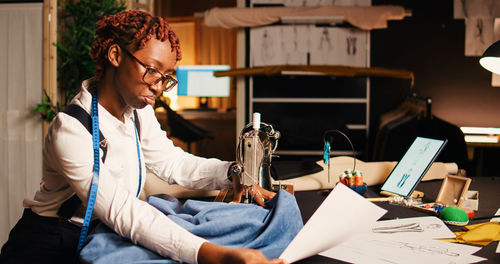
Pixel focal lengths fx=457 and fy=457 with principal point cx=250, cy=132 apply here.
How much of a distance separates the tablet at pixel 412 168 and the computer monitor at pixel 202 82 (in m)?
5.12

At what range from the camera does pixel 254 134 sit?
1644 mm

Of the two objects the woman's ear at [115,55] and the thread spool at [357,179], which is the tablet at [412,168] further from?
the woman's ear at [115,55]

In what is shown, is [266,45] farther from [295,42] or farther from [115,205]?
[115,205]

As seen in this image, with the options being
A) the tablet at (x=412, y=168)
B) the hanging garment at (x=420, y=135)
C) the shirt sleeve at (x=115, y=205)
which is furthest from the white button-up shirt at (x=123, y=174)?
the hanging garment at (x=420, y=135)

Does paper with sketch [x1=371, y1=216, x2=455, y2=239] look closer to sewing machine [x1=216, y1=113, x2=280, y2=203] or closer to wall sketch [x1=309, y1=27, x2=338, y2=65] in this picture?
sewing machine [x1=216, y1=113, x2=280, y2=203]

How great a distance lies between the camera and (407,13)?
4.93 m

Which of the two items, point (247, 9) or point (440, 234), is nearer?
point (440, 234)

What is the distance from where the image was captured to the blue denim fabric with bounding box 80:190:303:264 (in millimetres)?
1087

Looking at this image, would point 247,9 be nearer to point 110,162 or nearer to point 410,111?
point 410,111

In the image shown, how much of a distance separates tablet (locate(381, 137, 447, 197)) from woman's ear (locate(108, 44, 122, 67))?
116 cm

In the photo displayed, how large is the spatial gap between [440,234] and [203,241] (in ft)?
2.42

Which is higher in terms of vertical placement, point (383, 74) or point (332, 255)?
point (383, 74)

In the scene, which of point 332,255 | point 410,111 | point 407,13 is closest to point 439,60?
point 407,13

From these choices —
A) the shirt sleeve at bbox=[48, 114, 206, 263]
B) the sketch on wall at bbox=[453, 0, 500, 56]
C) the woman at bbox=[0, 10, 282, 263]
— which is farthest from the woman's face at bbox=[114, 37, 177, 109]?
the sketch on wall at bbox=[453, 0, 500, 56]
